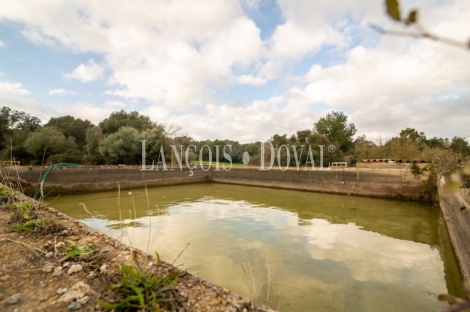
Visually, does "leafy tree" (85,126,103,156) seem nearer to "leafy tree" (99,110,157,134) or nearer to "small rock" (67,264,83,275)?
"leafy tree" (99,110,157,134)

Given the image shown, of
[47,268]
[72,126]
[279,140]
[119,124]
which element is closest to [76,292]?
[47,268]

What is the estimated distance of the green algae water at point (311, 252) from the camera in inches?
104

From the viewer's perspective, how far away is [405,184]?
873 cm

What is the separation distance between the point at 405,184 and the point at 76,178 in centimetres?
1423

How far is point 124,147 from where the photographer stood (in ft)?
58.4

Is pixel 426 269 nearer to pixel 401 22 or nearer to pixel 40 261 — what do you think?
pixel 401 22

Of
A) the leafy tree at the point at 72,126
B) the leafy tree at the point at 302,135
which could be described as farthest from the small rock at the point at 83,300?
the leafy tree at the point at 72,126

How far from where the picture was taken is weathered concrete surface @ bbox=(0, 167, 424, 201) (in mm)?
8961

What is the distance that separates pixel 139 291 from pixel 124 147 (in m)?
18.5

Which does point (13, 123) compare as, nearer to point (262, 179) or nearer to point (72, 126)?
point (72, 126)

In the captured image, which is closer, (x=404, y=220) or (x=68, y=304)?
(x=68, y=304)

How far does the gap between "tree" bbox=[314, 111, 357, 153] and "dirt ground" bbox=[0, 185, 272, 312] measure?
88.3 ft

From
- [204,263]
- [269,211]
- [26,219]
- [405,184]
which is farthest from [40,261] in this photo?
[405,184]

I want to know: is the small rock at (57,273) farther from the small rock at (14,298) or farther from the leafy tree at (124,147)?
the leafy tree at (124,147)
